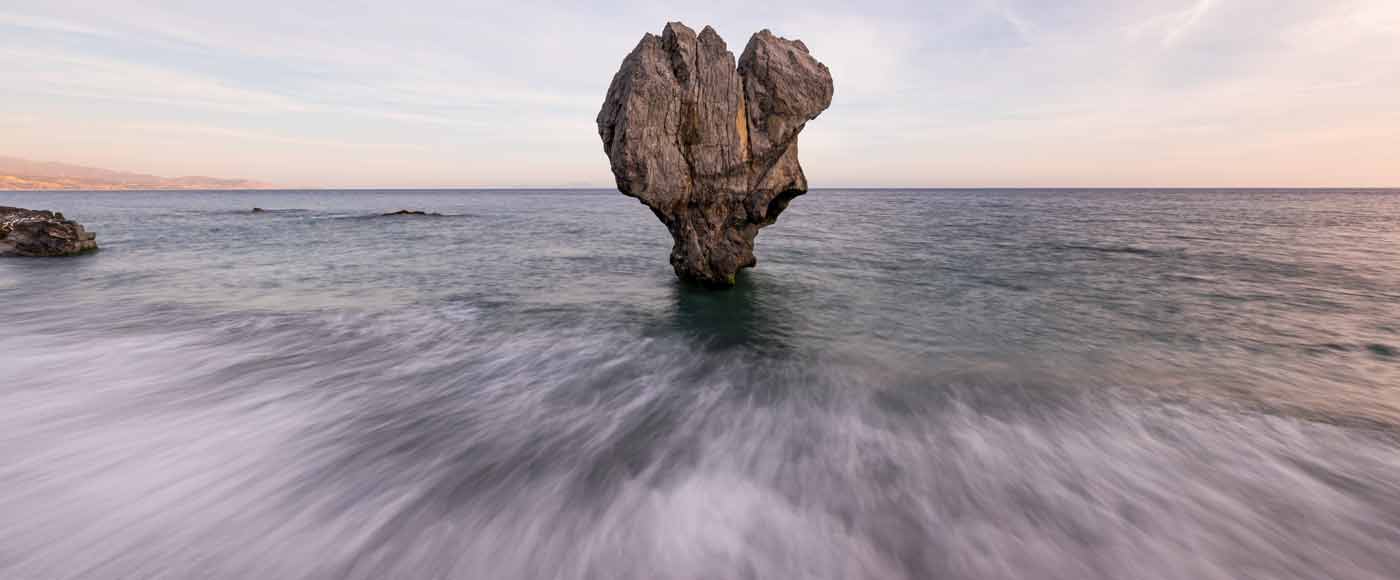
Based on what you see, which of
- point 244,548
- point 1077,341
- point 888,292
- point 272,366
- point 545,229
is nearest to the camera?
point 244,548

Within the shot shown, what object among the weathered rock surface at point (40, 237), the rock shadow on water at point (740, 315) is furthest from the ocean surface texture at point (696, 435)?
the weathered rock surface at point (40, 237)

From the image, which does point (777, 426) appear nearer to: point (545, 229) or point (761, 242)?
point (761, 242)

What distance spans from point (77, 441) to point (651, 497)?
6.43 m

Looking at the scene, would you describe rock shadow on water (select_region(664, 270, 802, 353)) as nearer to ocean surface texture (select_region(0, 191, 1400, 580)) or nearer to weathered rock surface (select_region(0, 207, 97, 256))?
ocean surface texture (select_region(0, 191, 1400, 580))

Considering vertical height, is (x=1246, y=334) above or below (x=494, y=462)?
above

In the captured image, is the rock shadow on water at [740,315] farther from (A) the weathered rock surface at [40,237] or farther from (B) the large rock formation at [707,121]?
(A) the weathered rock surface at [40,237]

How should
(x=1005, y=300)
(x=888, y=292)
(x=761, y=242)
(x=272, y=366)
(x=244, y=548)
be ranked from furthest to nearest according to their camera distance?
(x=761, y=242) → (x=888, y=292) → (x=1005, y=300) → (x=272, y=366) → (x=244, y=548)

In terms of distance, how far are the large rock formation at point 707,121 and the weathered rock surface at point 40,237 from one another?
20649 mm

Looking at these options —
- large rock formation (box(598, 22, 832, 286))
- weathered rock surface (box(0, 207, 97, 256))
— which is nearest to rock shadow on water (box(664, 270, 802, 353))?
large rock formation (box(598, 22, 832, 286))

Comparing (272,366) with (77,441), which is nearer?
(77,441)

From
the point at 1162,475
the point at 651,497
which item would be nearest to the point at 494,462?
the point at 651,497

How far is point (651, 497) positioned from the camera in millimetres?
4699

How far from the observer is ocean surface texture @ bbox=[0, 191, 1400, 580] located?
398 centimetres

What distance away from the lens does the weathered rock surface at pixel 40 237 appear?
53.7 feet
